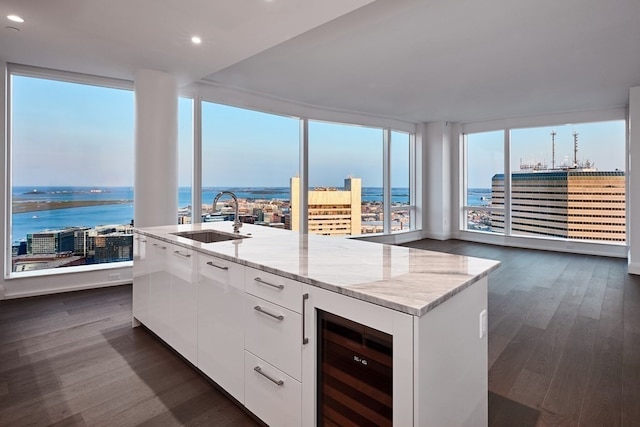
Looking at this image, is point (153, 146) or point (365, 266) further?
point (153, 146)

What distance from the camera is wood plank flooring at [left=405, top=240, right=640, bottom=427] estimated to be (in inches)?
75.4

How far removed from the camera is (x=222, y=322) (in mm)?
1965

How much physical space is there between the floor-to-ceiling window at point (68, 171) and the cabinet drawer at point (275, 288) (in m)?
3.68

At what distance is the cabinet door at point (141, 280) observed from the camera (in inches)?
112

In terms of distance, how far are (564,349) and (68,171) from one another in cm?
544

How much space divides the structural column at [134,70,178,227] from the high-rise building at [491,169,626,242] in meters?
6.78

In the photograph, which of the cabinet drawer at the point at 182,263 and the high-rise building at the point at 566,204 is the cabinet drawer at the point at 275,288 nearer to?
Result: the cabinet drawer at the point at 182,263

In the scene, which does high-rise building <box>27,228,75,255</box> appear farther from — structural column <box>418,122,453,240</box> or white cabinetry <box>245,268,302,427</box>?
structural column <box>418,122,453,240</box>

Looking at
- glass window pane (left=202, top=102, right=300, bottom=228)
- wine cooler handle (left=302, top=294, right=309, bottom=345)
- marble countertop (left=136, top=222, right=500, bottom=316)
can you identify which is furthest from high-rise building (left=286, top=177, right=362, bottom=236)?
wine cooler handle (left=302, top=294, right=309, bottom=345)

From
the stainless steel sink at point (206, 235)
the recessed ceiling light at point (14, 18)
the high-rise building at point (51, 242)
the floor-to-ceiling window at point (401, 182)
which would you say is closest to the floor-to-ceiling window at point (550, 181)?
the floor-to-ceiling window at point (401, 182)

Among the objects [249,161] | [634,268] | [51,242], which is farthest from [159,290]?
[634,268]

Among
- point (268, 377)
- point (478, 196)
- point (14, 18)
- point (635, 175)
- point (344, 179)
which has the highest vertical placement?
point (14, 18)

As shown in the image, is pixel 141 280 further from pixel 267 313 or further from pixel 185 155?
pixel 185 155

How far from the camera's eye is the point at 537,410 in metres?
1.91
